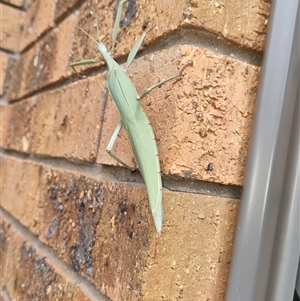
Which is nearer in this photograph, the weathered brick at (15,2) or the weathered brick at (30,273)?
the weathered brick at (30,273)

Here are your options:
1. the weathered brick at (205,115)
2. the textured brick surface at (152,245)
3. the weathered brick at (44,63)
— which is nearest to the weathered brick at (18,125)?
the weathered brick at (44,63)

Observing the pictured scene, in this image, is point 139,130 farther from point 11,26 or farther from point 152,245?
point 11,26

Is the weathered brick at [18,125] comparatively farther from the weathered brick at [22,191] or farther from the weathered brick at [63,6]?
the weathered brick at [63,6]

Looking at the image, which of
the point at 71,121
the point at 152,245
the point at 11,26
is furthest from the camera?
the point at 11,26

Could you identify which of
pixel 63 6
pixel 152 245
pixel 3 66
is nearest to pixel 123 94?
pixel 152 245

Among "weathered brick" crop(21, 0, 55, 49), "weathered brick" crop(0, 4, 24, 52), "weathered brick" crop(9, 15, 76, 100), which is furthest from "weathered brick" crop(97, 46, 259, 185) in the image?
"weathered brick" crop(0, 4, 24, 52)

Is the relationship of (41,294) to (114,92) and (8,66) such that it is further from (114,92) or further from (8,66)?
(8,66)
